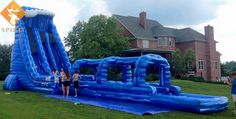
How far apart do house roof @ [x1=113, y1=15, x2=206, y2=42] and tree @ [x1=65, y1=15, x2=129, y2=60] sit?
4459mm

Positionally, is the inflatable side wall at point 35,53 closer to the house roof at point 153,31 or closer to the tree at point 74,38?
the tree at point 74,38

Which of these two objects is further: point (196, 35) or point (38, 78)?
point (196, 35)

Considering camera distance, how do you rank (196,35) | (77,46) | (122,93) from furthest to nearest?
(196,35) → (77,46) → (122,93)

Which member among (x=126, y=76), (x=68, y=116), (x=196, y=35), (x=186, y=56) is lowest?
(x=68, y=116)

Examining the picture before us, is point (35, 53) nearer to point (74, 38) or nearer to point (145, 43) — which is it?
point (74, 38)

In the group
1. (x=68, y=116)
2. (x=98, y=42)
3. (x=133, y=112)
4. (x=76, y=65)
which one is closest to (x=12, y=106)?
(x=68, y=116)

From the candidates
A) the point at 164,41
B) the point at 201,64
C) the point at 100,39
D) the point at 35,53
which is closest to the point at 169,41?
the point at 164,41

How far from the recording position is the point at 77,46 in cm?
4078

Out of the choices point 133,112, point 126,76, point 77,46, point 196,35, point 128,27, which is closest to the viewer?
point 133,112

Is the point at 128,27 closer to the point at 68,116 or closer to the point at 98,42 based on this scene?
the point at 98,42

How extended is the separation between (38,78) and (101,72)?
204 inches

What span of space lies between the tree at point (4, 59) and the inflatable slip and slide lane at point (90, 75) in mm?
16379

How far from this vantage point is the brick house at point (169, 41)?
141 feet

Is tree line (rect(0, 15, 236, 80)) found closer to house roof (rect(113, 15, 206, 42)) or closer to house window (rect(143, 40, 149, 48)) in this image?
house window (rect(143, 40, 149, 48))
